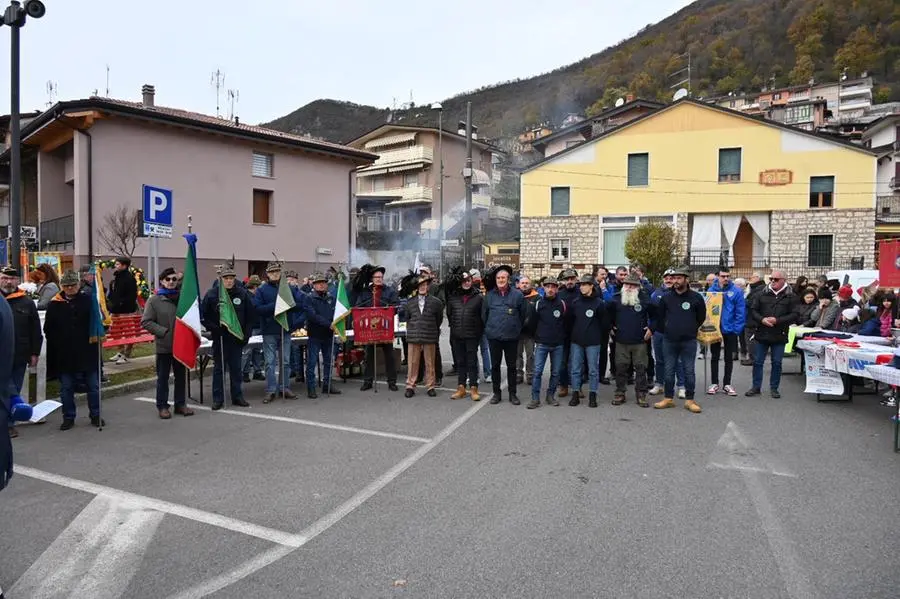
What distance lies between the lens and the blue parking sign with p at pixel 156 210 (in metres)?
11.4

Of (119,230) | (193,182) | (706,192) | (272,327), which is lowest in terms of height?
(272,327)

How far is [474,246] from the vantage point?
169 feet

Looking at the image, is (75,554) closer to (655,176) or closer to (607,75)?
(655,176)

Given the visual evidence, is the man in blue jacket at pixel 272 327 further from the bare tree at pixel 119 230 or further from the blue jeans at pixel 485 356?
the bare tree at pixel 119 230

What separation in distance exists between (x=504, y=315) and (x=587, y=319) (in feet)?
3.94

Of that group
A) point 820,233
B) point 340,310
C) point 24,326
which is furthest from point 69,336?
point 820,233

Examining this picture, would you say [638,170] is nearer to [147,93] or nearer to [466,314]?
[147,93]

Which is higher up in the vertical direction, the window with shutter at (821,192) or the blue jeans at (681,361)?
the window with shutter at (821,192)

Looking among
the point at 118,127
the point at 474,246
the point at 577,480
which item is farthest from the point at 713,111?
the point at 577,480

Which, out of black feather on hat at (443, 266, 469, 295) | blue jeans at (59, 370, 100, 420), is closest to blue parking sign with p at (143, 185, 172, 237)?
blue jeans at (59, 370, 100, 420)

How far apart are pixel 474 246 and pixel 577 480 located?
4606 cm

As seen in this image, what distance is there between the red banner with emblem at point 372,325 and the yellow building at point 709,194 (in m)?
26.8

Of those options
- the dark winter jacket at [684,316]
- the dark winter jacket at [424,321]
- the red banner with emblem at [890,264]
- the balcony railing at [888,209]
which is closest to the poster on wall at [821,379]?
the dark winter jacket at [684,316]

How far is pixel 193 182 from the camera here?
27750 mm
